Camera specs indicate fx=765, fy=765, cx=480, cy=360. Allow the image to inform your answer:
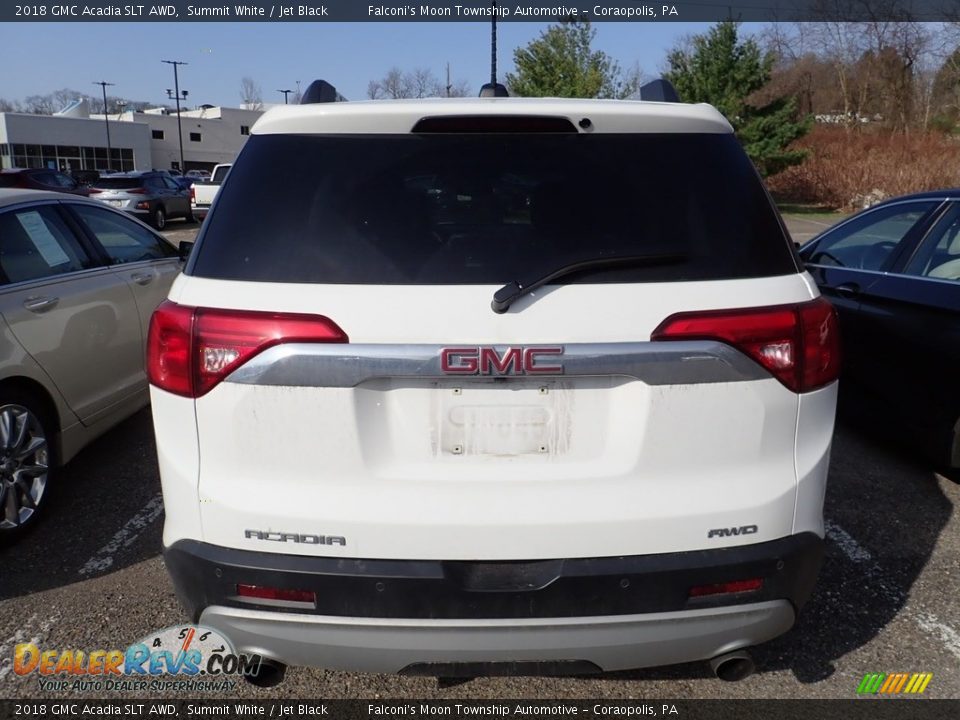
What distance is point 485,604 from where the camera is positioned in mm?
2023

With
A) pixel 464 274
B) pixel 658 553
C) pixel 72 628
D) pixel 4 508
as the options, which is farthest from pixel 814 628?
pixel 4 508

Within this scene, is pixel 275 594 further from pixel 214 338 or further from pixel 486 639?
pixel 214 338

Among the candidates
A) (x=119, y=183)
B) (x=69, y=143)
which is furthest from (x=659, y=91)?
(x=69, y=143)

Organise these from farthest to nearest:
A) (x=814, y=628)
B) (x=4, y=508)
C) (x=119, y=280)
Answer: (x=119, y=280) → (x=4, y=508) → (x=814, y=628)

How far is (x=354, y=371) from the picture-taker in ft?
6.37

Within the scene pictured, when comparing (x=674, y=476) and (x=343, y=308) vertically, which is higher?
(x=343, y=308)

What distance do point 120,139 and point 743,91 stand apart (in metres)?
68.0

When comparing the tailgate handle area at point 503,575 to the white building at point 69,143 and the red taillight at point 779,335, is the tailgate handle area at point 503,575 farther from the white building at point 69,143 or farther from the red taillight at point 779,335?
the white building at point 69,143

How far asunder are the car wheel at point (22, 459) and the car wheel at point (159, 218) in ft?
65.0

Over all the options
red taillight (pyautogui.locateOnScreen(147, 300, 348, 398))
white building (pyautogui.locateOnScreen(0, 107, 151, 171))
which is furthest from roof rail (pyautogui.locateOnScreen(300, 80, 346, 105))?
white building (pyautogui.locateOnScreen(0, 107, 151, 171))

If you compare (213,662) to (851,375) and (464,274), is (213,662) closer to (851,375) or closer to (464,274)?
(464,274)

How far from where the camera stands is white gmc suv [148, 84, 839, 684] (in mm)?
1965

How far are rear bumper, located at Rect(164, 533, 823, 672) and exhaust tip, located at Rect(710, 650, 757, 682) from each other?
6.9 inches

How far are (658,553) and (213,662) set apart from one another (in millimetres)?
1663
